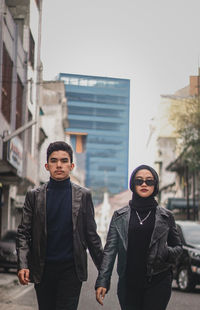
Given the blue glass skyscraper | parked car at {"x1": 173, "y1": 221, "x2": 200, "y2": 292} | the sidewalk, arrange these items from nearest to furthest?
the sidewalk < parked car at {"x1": 173, "y1": 221, "x2": 200, "y2": 292} < the blue glass skyscraper

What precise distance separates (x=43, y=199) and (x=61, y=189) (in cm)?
16

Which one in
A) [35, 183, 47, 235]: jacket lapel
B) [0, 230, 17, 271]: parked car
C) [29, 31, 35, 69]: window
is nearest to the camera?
[35, 183, 47, 235]: jacket lapel

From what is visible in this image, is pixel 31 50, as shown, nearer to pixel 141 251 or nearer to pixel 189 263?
pixel 189 263

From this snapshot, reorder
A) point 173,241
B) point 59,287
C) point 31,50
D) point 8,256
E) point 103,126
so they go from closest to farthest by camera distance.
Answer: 1. point 59,287
2. point 173,241
3. point 8,256
4. point 31,50
5. point 103,126

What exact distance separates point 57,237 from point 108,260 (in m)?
0.51

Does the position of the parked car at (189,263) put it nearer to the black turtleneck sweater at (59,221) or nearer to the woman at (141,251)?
the woman at (141,251)

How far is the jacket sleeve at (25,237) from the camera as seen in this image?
557cm

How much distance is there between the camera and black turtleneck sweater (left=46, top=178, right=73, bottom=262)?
5.52 meters

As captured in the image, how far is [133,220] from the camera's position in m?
5.73

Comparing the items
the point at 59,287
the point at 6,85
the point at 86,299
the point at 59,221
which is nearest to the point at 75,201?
the point at 59,221

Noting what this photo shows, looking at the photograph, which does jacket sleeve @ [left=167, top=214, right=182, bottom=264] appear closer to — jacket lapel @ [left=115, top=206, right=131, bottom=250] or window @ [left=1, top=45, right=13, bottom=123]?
jacket lapel @ [left=115, top=206, right=131, bottom=250]

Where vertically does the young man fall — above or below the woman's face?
below

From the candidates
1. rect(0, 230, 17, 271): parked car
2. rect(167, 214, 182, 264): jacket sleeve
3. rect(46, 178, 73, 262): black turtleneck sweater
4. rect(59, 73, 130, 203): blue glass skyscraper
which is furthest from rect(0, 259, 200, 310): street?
rect(59, 73, 130, 203): blue glass skyscraper

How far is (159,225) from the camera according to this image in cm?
575
